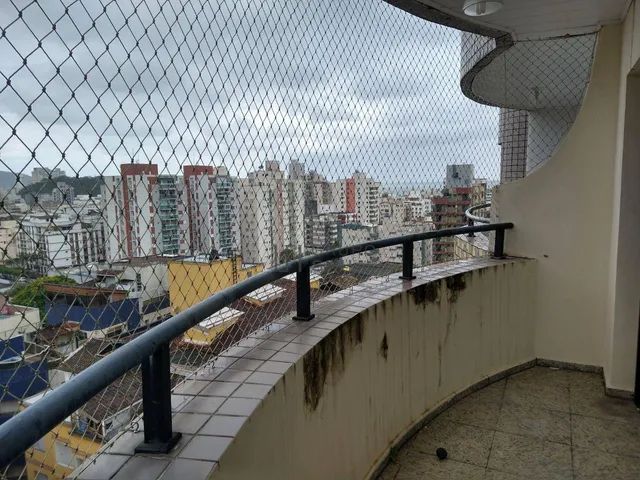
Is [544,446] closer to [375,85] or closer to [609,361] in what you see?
[609,361]

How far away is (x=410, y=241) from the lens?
10.1ft

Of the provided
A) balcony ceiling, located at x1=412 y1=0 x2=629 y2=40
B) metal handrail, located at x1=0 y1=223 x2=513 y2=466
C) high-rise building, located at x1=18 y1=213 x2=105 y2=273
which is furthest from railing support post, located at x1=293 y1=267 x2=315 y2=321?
balcony ceiling, located at x1=412 y1=0 x2=629 y2=40

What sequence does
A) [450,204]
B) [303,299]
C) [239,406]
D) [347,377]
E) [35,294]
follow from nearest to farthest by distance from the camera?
[35,294] < [239,406] < [347,377] < [303,299] < [450,204]

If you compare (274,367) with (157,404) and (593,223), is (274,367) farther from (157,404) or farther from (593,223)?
(593,223)

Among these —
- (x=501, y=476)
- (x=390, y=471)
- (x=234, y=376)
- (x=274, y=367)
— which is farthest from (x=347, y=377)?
(x=501, y=476)

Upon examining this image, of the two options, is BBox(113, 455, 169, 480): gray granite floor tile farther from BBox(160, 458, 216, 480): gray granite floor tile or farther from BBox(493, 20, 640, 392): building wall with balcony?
BBox(493, 20, 640, 392): building wall with balcony

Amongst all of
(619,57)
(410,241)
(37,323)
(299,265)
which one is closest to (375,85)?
(410,241)

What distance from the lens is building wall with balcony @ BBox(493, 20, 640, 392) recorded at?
312cm

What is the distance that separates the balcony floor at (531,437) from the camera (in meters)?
2.60

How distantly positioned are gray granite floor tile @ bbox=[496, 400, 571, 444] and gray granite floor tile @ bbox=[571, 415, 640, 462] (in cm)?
6

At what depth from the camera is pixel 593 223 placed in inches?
139

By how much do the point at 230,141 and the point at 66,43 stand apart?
71cm

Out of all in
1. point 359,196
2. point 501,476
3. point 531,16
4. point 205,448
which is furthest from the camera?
point 531,16

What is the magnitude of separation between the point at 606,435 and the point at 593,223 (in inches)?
60.8
